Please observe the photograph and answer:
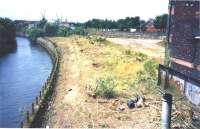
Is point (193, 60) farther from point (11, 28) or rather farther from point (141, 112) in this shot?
point (11, 28)

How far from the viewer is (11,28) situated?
11294cm

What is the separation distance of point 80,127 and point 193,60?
7.54 metres

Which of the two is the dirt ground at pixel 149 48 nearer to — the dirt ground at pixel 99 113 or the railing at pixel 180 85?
the dirt ground at pixel 99 113

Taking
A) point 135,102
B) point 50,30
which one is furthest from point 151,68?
point 50,30

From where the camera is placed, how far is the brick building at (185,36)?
492 inches

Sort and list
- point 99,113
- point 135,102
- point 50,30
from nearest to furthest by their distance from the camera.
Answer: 1. point 99,113
2. point 135,102
3. point 50,30

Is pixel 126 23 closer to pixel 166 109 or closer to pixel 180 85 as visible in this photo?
pixel 166 109

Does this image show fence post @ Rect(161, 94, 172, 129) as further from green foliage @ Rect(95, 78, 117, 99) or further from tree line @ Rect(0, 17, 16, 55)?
tree line @ Rect(0, 17, 16, 55)

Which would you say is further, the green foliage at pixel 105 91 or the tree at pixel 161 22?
the tree at pixel 161 22

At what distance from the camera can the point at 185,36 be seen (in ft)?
42.8

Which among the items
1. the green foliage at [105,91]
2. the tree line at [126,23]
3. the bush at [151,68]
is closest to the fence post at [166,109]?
the green foliage at [105,91]

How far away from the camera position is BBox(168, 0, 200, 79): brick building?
492 inches

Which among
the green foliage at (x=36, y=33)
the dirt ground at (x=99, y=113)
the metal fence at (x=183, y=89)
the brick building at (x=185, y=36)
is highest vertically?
the brick building at (x=185, y=36)

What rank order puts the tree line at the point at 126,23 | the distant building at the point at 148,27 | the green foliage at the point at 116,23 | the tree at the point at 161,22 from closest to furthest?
the tree at the point at 161,22
the tree line at the point at 126,23
the distant building at the point at 148,27
the green foliage at the point at 116,23
